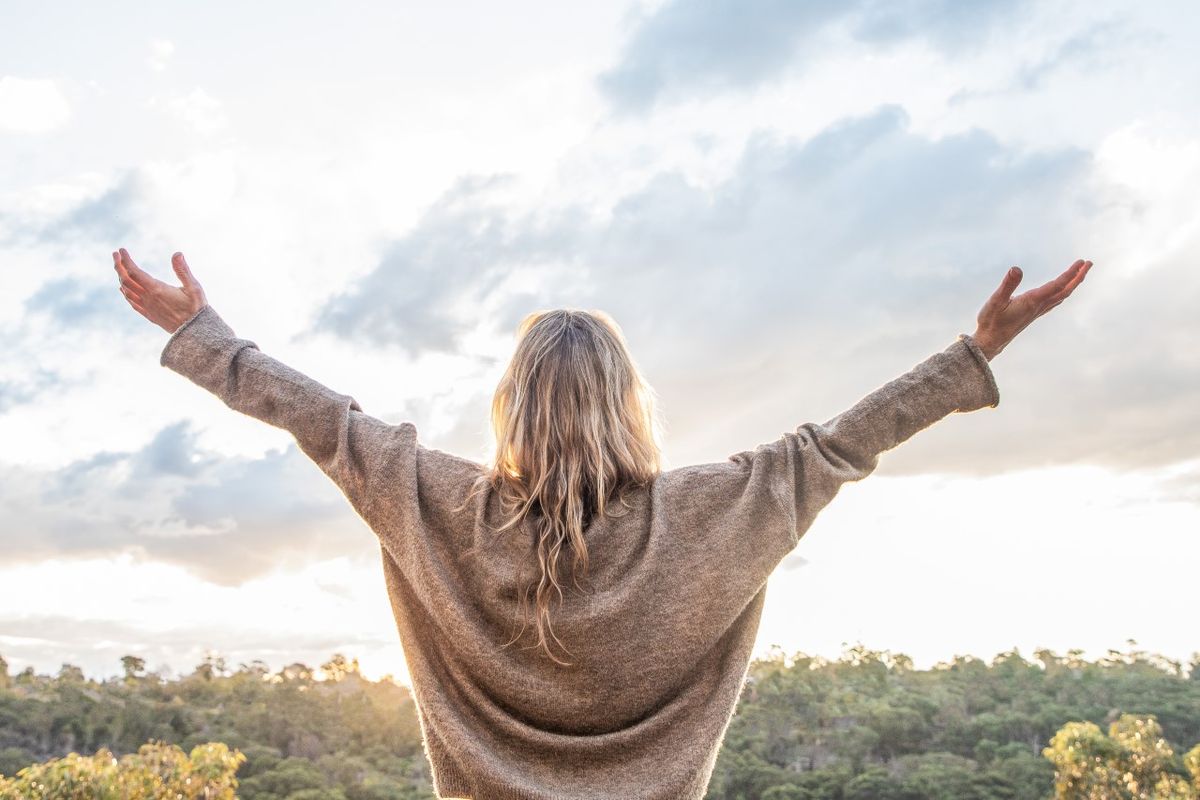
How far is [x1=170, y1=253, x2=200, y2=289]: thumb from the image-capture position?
2.21 metres

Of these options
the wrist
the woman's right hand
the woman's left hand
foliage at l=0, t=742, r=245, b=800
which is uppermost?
the woman's left hand

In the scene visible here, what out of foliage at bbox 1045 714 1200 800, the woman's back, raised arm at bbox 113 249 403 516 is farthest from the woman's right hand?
foliage at bbox 1045 714 1200 800

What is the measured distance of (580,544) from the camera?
6.14 feet

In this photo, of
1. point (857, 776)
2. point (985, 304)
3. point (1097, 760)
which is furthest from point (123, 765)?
point (857, 776)

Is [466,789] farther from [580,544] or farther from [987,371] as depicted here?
[987,371]

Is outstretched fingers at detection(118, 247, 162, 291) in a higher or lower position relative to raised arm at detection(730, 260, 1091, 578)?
higher

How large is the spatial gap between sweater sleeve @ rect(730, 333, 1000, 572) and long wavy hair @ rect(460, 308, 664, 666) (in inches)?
9.0

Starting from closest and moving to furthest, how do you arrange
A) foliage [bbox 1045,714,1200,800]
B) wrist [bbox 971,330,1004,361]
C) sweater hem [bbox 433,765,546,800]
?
1. sweater hem [bbox 433,765,546,800]
2. wrist [bbox 971,330,1004,361]
3. foliage [bbox 1045,714,1200,800]

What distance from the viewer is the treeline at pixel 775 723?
18828 mm

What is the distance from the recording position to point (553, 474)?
1951 millimetres

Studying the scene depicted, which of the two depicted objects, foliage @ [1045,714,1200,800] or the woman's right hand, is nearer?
Result: the woman's right hand

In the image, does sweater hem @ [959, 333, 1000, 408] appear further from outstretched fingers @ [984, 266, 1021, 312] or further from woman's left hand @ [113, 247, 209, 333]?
woman's left hand @ [113, 247, 209, 333]

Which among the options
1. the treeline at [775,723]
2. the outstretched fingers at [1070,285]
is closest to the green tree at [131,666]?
the treeline at [775,723]

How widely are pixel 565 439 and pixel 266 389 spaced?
1.95 feet
